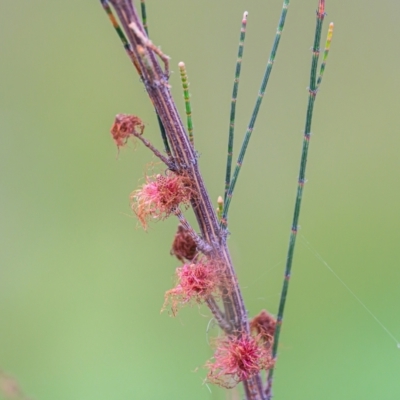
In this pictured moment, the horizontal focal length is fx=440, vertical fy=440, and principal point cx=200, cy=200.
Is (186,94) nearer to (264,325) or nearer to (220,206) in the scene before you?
(220,206)

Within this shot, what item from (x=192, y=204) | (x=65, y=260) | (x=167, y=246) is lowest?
(x=192, y=204)

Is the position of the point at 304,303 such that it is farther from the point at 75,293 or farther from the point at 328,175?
the point at 75,293

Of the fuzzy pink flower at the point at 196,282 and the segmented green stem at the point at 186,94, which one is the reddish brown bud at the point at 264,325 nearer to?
the fuzzy pink flower at the point at 196,282

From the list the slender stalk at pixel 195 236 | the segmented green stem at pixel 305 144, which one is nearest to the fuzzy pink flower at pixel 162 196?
the slender stalk at pixel 195 236

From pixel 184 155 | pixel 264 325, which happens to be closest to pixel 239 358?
pixel 264 325

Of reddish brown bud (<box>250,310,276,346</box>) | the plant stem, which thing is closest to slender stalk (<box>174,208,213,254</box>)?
the plant stem

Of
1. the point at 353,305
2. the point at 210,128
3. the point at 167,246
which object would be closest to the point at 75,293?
the point at 167,246

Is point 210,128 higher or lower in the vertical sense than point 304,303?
higher
